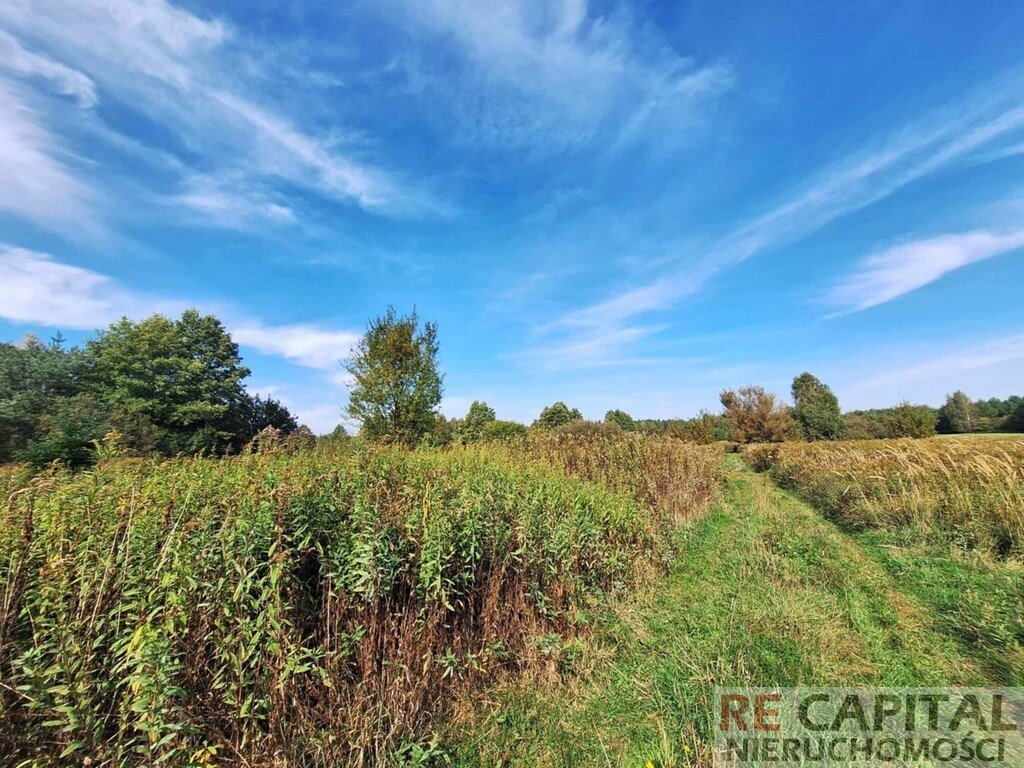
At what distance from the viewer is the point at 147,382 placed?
92.2ft

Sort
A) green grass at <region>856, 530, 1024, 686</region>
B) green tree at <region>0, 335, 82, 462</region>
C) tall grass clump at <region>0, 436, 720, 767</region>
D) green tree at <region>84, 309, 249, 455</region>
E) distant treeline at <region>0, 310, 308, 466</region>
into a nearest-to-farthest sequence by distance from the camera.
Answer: tall grass clump at <region>0, 436, 720, 767</region>, green grass at <region>856, 530, 1024, 686</region>, green tree at <region>0, 335, 82, 462</region>, distant treeline at <region>0, 310, 308, 466</region>, green tree at <region>84, 309, 249, 455</region>

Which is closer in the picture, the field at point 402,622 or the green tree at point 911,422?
the field at point 402,622

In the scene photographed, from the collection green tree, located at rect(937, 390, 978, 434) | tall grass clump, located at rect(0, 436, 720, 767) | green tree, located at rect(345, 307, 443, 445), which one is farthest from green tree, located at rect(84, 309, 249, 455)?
green tree, located at rect(937, 390, 978, 434)

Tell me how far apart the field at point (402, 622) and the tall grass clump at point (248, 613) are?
16mm

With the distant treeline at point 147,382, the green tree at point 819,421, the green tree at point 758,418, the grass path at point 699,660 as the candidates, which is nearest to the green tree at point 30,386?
the distant treeline at point 147,382

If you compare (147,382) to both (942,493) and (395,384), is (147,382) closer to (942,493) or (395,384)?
(395,384)

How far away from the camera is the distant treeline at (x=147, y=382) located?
2422cm

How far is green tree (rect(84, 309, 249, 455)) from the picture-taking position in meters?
27.7

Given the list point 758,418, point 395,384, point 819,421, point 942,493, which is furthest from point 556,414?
point 942,493

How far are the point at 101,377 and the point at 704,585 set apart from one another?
40.1 metres

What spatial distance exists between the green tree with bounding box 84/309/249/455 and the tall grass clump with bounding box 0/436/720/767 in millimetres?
29514

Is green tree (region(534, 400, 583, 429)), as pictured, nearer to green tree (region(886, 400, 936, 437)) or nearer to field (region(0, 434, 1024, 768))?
green tree (region(886, 400, 936, 437))

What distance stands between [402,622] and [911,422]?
41368 millimetres

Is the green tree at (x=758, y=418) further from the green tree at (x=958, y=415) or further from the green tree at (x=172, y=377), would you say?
the green tree at (x=172, y=377)
